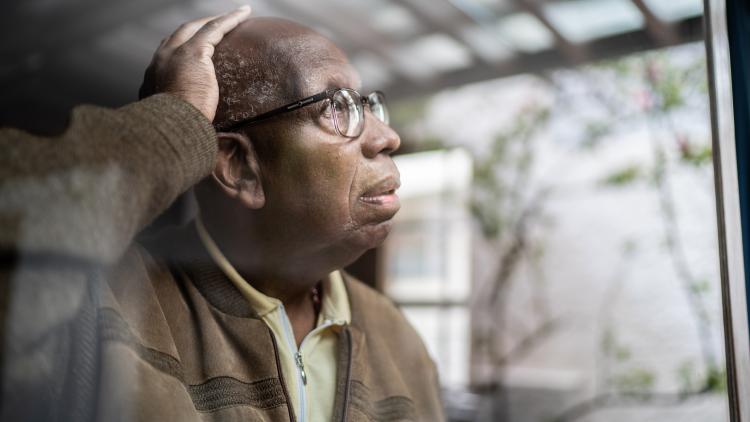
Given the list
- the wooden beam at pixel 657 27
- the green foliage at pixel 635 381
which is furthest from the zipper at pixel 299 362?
the green foliage at pixel 635 381

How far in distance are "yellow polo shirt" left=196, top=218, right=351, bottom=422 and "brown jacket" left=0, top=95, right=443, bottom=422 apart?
0.02 metres

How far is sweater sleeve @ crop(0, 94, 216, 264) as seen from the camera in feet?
2.33

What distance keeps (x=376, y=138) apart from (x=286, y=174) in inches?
5.8

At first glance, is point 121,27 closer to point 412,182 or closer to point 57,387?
point 57,387

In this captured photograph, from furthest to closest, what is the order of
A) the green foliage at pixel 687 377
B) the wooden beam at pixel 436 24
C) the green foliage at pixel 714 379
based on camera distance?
1. the green foliage at pixel 687 377
2. the green foliage at pixel 714 379
3. the wooden beam at pixel 436 24

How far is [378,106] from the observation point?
1.17 m

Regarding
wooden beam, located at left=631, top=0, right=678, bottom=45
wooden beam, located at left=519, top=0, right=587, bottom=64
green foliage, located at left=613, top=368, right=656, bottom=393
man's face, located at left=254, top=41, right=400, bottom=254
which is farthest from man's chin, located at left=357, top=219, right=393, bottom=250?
green foliage, located at left=613, top=368, right=656, bottom=393

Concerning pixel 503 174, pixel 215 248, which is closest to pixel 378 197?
pixel 215 248

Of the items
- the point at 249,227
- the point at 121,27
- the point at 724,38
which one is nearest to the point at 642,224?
the point at 724,38

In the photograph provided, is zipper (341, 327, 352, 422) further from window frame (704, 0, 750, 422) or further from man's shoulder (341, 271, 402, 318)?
window frame (704, 0, 750, 422)

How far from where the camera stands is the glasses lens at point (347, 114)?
3.51ft

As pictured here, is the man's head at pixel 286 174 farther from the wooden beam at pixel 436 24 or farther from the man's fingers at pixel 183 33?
the wooden beam at pixel 436 24

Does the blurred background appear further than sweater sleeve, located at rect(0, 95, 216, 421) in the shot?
Yes

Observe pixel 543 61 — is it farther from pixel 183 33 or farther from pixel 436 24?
pixel 183 33
